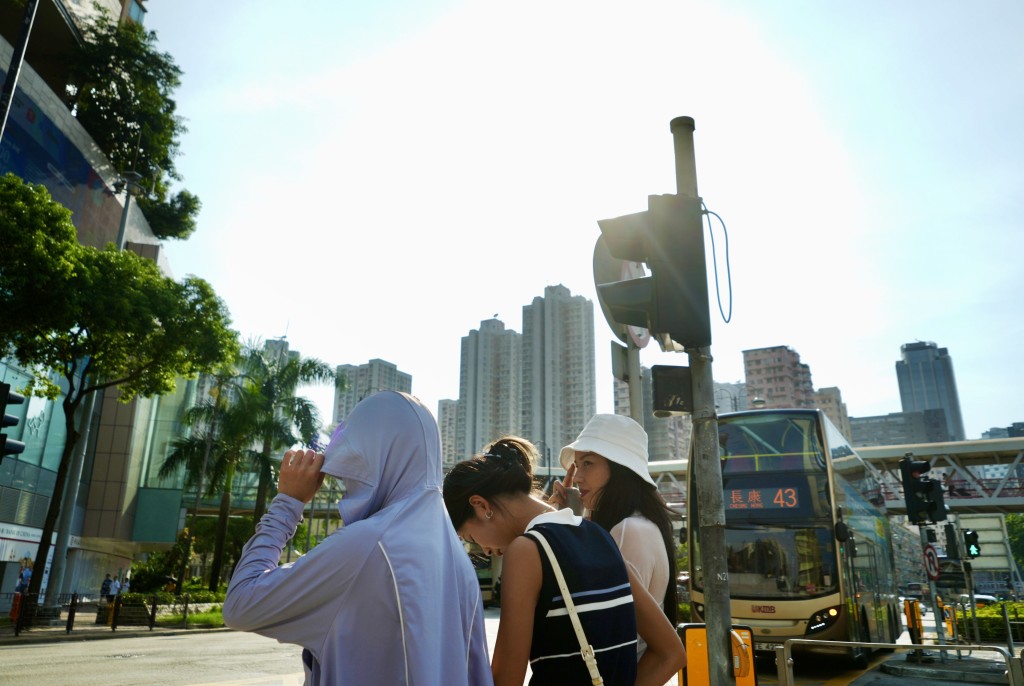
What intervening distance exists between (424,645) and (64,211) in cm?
1724

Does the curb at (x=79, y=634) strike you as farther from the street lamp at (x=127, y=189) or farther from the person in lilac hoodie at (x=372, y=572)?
the person in lilac hoodie at (x=372, y=572)

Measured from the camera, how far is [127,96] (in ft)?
107

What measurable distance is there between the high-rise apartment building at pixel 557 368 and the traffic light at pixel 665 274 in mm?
78119

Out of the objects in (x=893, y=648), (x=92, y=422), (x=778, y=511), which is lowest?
(x=893, y=648)

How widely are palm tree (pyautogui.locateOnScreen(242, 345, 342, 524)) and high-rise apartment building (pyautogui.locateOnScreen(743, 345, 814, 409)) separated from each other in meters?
101

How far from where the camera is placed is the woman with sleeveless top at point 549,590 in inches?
77.6

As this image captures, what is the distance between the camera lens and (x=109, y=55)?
31672mm

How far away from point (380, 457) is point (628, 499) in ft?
4.90

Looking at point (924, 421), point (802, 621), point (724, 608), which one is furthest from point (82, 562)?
point (924, 421)

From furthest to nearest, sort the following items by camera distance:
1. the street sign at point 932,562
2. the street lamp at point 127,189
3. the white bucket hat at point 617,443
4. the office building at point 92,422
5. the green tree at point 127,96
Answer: the green tree at point 127,96 < the office building at point 92,422 < the street lamp at point 127,189 < the street sign at point 932,562 < the white bucket hat at point 617,443

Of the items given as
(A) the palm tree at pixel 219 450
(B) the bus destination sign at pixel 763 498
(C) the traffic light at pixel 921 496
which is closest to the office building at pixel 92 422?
(A) the palm tree at pixel 219 450

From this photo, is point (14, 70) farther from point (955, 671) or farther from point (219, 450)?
point (219, 450)

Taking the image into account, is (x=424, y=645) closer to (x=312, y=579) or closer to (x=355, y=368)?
(x=312, y=579)

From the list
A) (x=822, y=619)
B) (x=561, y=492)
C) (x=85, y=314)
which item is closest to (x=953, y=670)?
(x=822, y=619)
